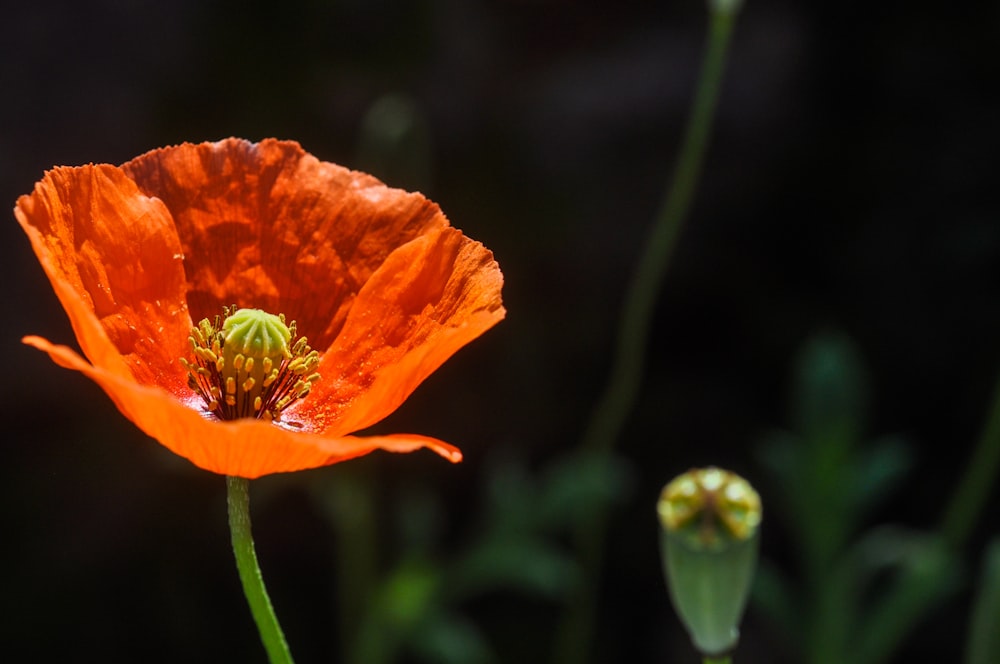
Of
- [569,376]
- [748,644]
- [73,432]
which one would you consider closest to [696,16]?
[569,376]

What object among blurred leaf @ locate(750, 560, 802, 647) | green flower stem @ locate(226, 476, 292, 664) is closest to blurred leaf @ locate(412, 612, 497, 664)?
blurred leaf @ locate(750, 560, 802, 647)

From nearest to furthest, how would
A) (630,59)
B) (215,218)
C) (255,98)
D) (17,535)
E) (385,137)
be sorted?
(215,218) < (385,137) < (17,535) < (255,98) < (630,59)

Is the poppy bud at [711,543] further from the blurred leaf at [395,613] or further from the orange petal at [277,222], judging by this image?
the blurred leaf at [395,613]

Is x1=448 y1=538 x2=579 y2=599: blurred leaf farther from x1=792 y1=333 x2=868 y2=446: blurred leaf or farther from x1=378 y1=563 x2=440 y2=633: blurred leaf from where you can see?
x1=792 y1=333 x2=868 y2=446: blurred leaf

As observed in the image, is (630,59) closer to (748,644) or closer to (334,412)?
(748,644)

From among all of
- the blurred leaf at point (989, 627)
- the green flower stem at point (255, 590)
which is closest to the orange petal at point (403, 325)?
the green flower stem at point (255, 590)
